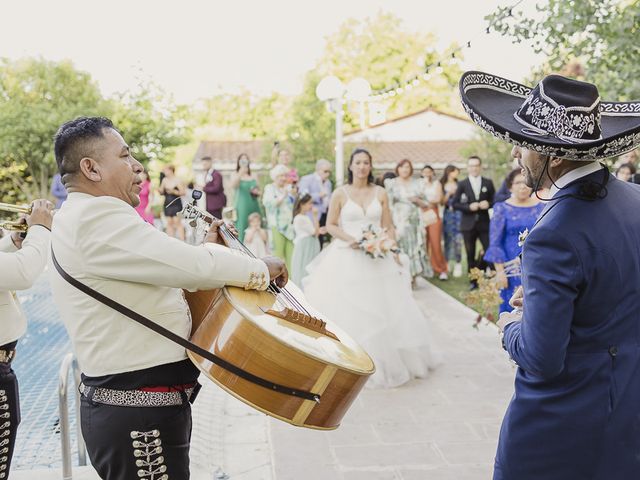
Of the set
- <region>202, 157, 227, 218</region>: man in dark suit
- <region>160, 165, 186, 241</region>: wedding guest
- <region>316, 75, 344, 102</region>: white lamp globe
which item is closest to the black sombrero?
<region>316, 75, 344, 102</region>: white lamp globe

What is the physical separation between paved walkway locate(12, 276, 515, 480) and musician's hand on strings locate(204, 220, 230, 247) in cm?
202

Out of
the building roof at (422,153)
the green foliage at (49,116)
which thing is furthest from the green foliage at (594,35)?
the building roof at (422,153)

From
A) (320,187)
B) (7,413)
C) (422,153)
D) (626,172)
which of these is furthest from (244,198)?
(422,153)

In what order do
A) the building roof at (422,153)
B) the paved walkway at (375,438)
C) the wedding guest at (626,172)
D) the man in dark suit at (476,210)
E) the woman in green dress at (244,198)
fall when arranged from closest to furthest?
the paved walkway at (375,438), the wedding guest at (626,172), the man in dark suit at (476,210), the woman in green dress at (244,198), the building roof at (422,153)

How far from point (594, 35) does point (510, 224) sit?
83.5 inches

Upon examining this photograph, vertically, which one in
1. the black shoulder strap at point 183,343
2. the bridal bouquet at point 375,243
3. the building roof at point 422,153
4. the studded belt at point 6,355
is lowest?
the building roof at point 422,153

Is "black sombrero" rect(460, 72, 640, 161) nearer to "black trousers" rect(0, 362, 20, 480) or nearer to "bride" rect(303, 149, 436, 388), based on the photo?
"black trousers" rect(0, 362, 20, 480)

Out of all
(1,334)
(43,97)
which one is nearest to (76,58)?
(43,97)

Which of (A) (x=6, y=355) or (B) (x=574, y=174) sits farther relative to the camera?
(A) (x=6, y=355)

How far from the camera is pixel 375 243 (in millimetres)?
6914

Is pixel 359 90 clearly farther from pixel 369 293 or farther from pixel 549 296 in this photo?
pixel 549 296

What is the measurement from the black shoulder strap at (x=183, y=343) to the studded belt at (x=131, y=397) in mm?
215

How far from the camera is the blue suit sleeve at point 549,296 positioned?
2234 millimetres

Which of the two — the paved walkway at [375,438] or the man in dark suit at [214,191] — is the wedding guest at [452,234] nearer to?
the man in dark suit at [214,191]
